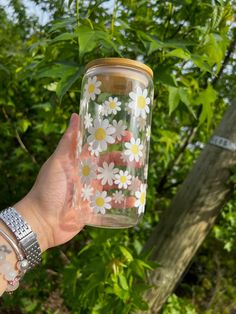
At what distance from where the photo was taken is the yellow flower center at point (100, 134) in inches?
44.1

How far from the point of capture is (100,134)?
44.3 inches

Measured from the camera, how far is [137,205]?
117cm

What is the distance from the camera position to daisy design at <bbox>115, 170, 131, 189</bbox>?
1136 millimetres

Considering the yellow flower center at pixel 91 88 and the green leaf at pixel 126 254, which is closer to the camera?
the yellow flower center at pixel 91 88

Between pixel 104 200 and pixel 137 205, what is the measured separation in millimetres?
96

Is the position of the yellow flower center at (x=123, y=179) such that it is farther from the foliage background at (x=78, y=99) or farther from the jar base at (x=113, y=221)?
the foliage background at (x=78, y=99)

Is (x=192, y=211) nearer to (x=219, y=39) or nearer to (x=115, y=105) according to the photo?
(x=219, y=39)

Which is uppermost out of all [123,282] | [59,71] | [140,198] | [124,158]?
[59,71]

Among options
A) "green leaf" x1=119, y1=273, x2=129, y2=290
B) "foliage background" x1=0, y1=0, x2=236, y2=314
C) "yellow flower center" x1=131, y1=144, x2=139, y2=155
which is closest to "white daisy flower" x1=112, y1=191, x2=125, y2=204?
"yellow flower center" x1=131, y1=144, x2=139, y2=155

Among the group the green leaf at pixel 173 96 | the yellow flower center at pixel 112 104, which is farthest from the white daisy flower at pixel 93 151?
the green leaf at pixel 173 96

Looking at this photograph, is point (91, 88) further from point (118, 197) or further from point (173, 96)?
point (173, 96)

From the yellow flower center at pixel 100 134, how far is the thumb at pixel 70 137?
0.19 m

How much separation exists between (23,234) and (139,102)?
1.45 ft

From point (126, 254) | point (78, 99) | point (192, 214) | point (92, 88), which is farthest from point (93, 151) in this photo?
point (192, 214)
